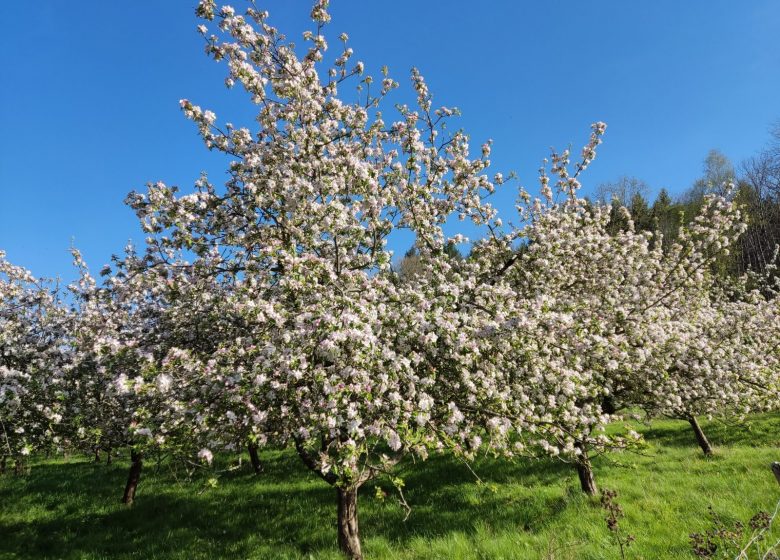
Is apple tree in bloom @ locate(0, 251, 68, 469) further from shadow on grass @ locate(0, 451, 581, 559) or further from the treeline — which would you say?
the treeline

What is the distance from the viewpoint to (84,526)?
13414 millimetres

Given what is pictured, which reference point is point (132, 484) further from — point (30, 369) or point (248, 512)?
point (30, 369)

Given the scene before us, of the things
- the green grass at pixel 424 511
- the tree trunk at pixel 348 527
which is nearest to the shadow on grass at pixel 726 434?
the green grass at pixel 424 511

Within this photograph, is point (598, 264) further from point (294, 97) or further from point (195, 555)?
point (195, 555)

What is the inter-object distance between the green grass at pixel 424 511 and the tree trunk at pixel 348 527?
33 cm

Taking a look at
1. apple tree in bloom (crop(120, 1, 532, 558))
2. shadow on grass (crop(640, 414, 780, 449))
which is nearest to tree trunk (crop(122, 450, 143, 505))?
apple tree in bloom (crop(120, 1, 532, 558))

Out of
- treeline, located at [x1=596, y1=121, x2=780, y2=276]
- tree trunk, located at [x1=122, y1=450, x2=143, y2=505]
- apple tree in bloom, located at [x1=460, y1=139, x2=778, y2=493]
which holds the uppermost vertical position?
treeline, located at [x1=596, y1=121, x2=780, y2=276]

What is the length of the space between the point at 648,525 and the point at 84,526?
652 inches

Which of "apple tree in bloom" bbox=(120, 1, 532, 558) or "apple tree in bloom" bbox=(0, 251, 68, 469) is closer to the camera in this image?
"apple tree in bloom" bbox=(120, 1, 532, 558)

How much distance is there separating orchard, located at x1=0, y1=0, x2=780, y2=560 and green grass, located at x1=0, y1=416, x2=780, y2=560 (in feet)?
5.17

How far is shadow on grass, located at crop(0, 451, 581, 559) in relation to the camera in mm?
11258

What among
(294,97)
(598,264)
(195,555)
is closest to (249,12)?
(294,97)

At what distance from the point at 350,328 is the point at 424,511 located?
28.9ft

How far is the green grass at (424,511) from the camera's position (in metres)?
10.0
